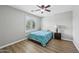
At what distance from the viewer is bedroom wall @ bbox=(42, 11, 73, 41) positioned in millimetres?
907

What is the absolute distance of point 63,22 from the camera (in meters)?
0.95

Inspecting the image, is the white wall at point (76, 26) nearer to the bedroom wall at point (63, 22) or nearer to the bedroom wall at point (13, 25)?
the bedroom wall at point (63, 22)

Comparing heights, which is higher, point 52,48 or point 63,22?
point 63,22

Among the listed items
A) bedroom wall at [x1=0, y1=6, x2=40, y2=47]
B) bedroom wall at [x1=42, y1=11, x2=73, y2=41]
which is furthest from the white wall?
bedroom wall at [x1=0, y1=6, x2=40, y2=47]

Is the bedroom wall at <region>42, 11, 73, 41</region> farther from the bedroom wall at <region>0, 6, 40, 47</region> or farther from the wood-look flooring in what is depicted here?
the bedroom wall at <region>0, 6, 40, 47</region>

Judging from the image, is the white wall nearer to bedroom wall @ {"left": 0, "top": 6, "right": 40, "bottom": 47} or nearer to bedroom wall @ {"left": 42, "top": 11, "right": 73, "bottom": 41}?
bedroom wall @ {"left": 42, "top": 11, "right": 73, "bottom": 41}

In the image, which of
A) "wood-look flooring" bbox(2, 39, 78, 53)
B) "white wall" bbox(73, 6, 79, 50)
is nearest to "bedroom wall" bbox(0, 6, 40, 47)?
"wood-look flooring" bbox(2, 39, 78, 53)

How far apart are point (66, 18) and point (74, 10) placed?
151 mm

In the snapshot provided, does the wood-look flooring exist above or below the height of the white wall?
below

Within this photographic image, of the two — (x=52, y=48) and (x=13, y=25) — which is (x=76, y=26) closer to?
(x=52, y=48)

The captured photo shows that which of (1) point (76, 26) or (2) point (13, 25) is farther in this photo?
(2) point (13, 25)

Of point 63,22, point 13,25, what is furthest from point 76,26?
point 13,25
